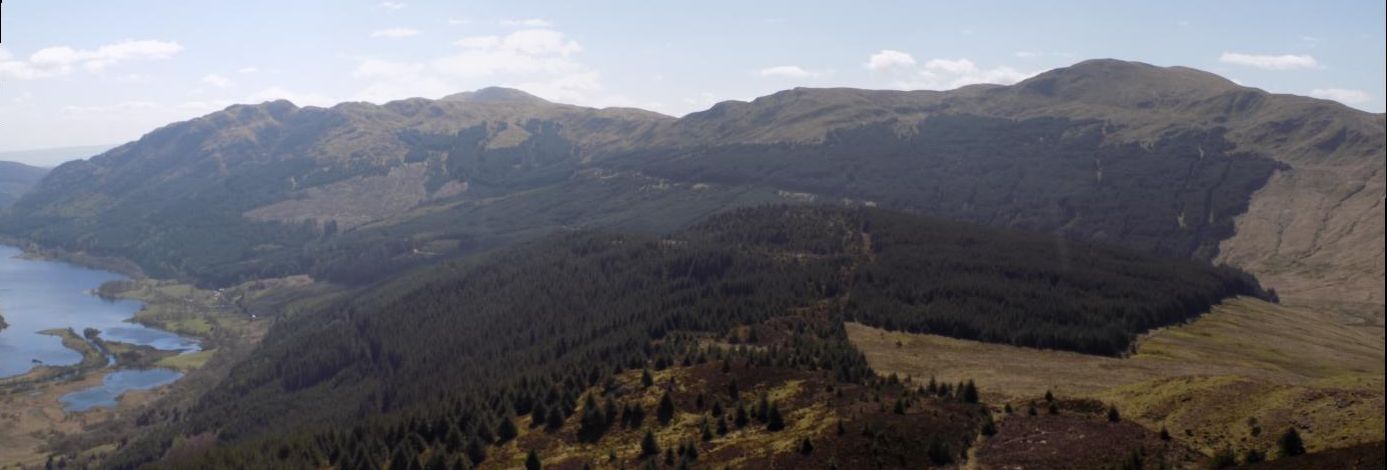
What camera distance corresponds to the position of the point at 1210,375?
96000 mm

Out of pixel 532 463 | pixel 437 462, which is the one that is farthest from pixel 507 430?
pixel 532 463

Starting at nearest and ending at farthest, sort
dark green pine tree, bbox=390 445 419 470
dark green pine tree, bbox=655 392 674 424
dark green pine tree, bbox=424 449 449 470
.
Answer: dark green pine tree, bbox=424 449 449 470 < dark green pine tree, bbox=390 445 419 470 < dark green pine tree, bbox=655 392 674 424

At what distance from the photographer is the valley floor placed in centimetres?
6969

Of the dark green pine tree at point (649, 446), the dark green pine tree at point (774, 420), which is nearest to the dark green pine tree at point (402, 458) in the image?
the dark green pine tree at point (649, 446)

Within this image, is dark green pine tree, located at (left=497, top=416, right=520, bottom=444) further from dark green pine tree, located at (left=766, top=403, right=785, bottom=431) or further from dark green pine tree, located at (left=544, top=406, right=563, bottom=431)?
dark green pine tree, located at (left=766, top=403, right=785, bottom=431)

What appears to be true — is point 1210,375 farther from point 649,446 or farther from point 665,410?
point 649,446

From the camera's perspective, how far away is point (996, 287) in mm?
199000

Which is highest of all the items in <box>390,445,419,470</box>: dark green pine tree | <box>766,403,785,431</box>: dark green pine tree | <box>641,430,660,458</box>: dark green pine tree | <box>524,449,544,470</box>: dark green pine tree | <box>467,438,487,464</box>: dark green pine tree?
<box>766,403,785,431</box>: dark green pine tree

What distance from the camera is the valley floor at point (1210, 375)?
229ft

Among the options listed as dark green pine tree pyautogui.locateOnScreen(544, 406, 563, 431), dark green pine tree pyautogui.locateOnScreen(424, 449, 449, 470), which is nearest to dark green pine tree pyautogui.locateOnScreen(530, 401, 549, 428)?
dark green pine tree pyautogui.locateOnScreen(544, 406, 563, 431)

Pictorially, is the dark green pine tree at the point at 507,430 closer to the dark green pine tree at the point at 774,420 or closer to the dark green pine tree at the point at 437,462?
the dark green pine tree at the point at 437,462

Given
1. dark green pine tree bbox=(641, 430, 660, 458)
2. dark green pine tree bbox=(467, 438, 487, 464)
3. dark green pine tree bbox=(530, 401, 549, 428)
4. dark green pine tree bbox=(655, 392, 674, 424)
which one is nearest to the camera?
dark green pine tree bbox=(641, 430, 660, 458)

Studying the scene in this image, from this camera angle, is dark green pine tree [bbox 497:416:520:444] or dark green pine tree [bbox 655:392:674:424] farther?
dark green pine tree [bbox 497:416:520:444]

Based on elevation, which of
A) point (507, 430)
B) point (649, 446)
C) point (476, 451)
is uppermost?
point (649, 446)
